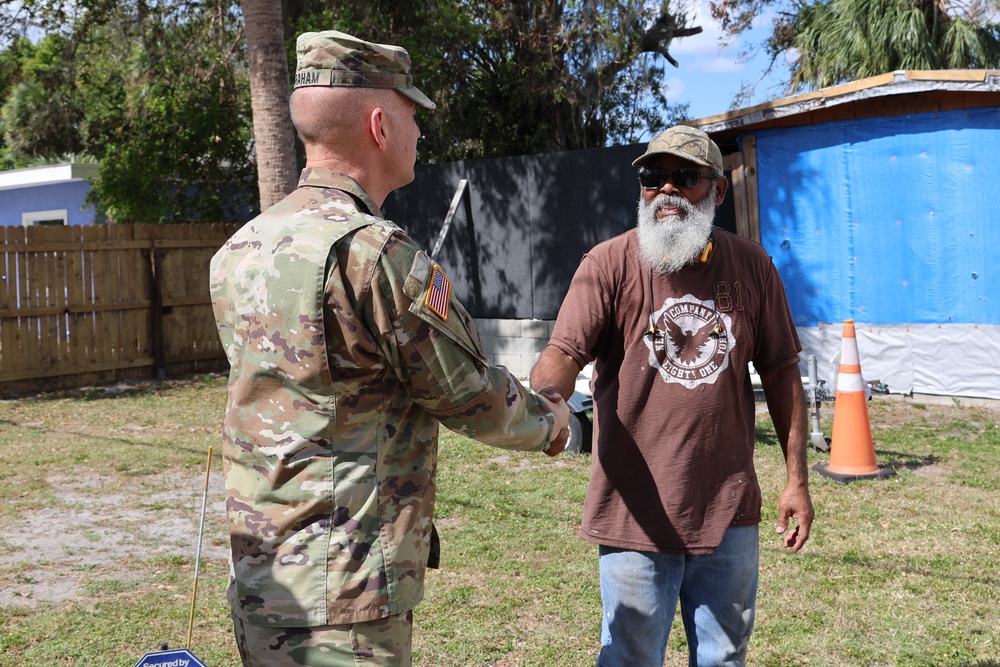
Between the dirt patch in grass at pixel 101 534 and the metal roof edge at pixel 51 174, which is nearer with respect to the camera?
the dirt patch in grass at pixel 101 534

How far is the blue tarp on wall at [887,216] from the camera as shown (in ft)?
32.5

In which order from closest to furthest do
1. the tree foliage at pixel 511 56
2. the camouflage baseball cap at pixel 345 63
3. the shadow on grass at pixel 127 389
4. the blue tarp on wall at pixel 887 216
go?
the camouflage baseball cap at pixel 345 63 < the blue tarp on wall at pixel 887 216 < the shadow on grass at pixel 127 389 < the tree foliage at pixel 511 56

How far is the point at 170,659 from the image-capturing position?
2.80 m

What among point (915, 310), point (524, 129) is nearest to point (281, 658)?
point (915, 310)

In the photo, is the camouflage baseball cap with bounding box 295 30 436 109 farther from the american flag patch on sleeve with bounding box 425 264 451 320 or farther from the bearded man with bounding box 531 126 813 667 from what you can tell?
the bearded man with bounding box 531 126 813 667

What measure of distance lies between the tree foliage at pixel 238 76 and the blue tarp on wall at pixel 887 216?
679cm

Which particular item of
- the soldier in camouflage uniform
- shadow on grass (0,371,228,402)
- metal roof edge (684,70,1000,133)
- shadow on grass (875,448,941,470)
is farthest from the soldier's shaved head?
shadow on grass (0,371,228,402)

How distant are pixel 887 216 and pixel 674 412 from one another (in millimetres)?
8332

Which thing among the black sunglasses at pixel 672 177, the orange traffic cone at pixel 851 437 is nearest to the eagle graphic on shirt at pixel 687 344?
the black sunglasses at pixel 672 177

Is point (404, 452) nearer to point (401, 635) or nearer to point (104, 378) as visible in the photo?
point (401, 635)

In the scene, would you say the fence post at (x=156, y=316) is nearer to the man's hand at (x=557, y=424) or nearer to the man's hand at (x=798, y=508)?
the man's hand at (x=798, y=508)

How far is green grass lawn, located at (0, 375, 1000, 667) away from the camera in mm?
4594

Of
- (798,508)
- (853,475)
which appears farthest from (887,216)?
(798,508)

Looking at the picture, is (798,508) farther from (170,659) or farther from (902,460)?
(902,460)
